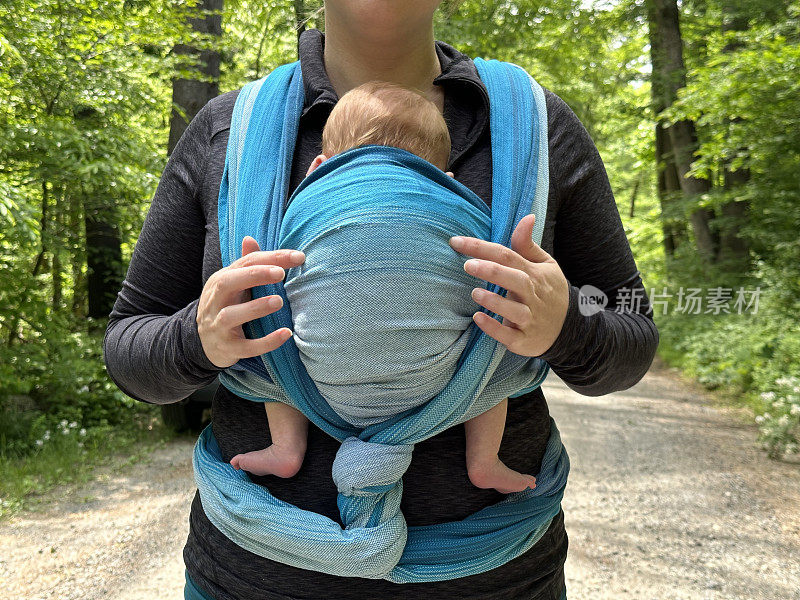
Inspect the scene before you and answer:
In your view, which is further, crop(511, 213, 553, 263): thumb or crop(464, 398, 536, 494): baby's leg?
crop(464, 398, 536, 494): baby's leg

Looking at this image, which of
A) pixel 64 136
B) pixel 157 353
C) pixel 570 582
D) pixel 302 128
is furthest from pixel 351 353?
pixel 64 136

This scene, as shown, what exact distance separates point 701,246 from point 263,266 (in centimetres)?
1214

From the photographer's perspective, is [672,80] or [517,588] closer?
[517,588]

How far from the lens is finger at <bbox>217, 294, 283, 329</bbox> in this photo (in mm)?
976

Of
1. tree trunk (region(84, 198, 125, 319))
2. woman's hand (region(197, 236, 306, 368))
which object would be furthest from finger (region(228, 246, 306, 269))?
tree trunk (region(84, 198, 125, 319))

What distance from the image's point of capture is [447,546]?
112 centimetres

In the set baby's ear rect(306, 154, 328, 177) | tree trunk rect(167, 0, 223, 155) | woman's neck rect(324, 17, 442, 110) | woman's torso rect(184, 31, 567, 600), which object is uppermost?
woman's neck rect(324, 17, 442, 110)

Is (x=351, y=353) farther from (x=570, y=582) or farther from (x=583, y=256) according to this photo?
(x=570, y=582)

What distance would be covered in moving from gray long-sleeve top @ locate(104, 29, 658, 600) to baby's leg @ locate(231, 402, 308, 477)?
0.03 meters

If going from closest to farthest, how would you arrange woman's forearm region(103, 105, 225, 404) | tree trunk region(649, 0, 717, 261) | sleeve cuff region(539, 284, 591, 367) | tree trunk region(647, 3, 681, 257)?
sleeve cuff region(539, 284, 591, 367) → woman's forearm region(103, 105, 225, 404) → tree trunk region(649, 0, 717, 261) → tree trunk region(647, 3, 681, 257)

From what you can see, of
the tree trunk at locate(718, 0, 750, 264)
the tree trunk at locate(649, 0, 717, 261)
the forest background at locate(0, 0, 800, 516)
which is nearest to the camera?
the forest background at locate(0, 0, 800, 516)

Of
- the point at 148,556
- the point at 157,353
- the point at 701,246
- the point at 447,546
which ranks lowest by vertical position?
the point at 701,246

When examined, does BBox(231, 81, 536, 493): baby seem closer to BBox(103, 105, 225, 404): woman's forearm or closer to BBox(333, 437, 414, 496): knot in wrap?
BBox(333, 437, 414, 496): knot in wrap

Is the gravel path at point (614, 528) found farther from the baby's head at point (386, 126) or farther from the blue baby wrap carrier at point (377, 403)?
the baby's head at point (386, 126)
